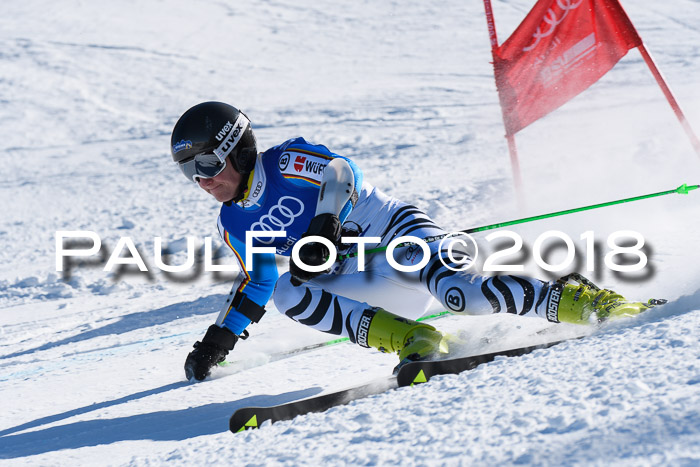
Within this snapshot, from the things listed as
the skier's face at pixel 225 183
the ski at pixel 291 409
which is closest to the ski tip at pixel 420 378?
the ski at pixel 291 409

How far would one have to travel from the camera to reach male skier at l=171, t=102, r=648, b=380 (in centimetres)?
271

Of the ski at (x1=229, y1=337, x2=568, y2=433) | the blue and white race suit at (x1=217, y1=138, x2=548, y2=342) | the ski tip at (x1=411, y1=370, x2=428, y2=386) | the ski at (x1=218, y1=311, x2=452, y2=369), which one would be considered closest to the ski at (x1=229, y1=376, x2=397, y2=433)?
the ski at (x1=229, y1=337, x2=568, y2=433)

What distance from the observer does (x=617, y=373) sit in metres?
1.82

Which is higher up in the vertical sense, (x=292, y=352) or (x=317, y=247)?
(x=317, y=247)

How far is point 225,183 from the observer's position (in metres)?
→ 3.19

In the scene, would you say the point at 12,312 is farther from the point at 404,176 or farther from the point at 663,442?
the point at 663,442

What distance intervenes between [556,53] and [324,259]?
A: 14.8 ft

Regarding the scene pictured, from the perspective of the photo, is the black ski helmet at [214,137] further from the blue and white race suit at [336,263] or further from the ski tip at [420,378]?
the ski tip at [420,378]

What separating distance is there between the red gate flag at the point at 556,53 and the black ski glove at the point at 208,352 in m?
4.18

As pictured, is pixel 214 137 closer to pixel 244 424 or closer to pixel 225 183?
pixel 225 183

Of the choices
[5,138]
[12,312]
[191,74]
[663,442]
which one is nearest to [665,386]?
[663,442]

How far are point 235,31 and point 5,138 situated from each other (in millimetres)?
7314

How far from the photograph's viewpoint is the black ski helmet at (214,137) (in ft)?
10.2

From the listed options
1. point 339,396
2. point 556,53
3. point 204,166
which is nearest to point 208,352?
point 204,166
